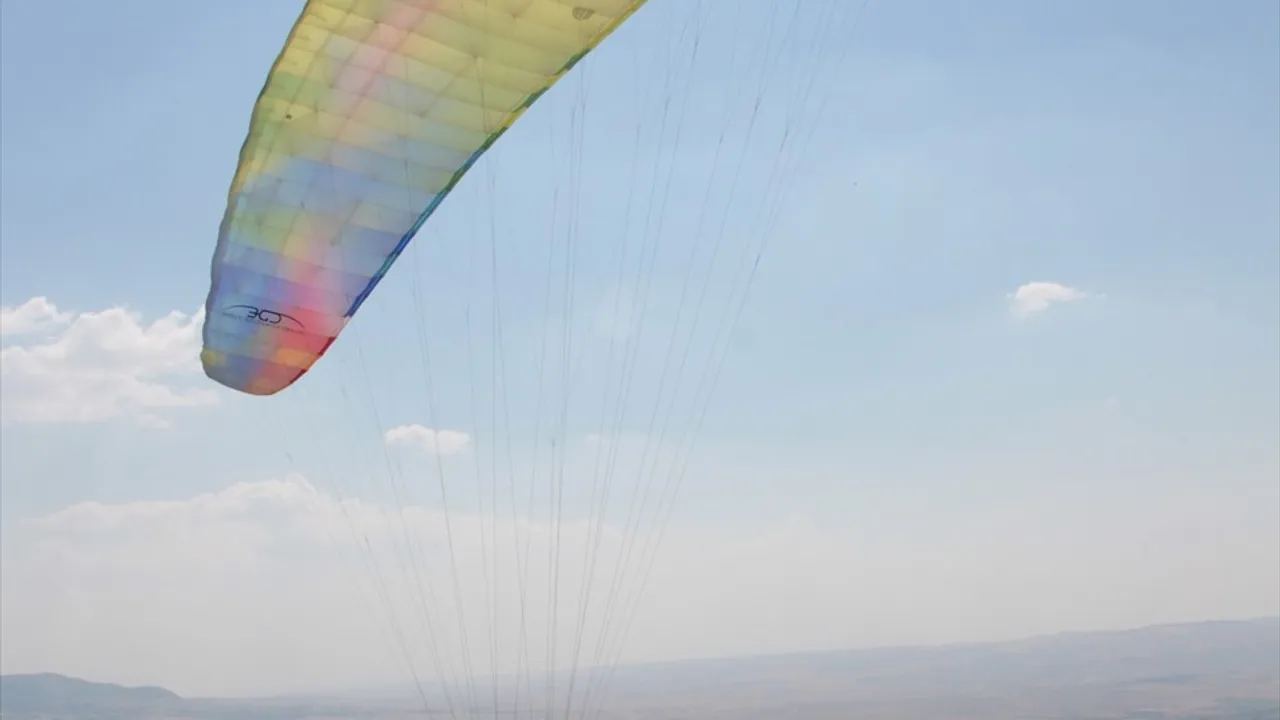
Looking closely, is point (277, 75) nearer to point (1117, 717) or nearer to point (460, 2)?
point (460, 2)

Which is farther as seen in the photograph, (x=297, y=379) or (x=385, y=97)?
(x=297, y=379)

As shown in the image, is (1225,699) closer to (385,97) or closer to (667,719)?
(667,719)

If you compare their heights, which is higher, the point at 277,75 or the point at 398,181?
the point at 277,75

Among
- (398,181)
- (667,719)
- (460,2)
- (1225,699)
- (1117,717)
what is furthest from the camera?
(667,719)

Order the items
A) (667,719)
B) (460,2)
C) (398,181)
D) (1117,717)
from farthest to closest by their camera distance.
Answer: (667,719), (1117,717), (398,181), (460,2)

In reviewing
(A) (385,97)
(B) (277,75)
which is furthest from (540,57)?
(B) (277,75)

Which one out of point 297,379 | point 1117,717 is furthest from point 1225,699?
point 297,379
